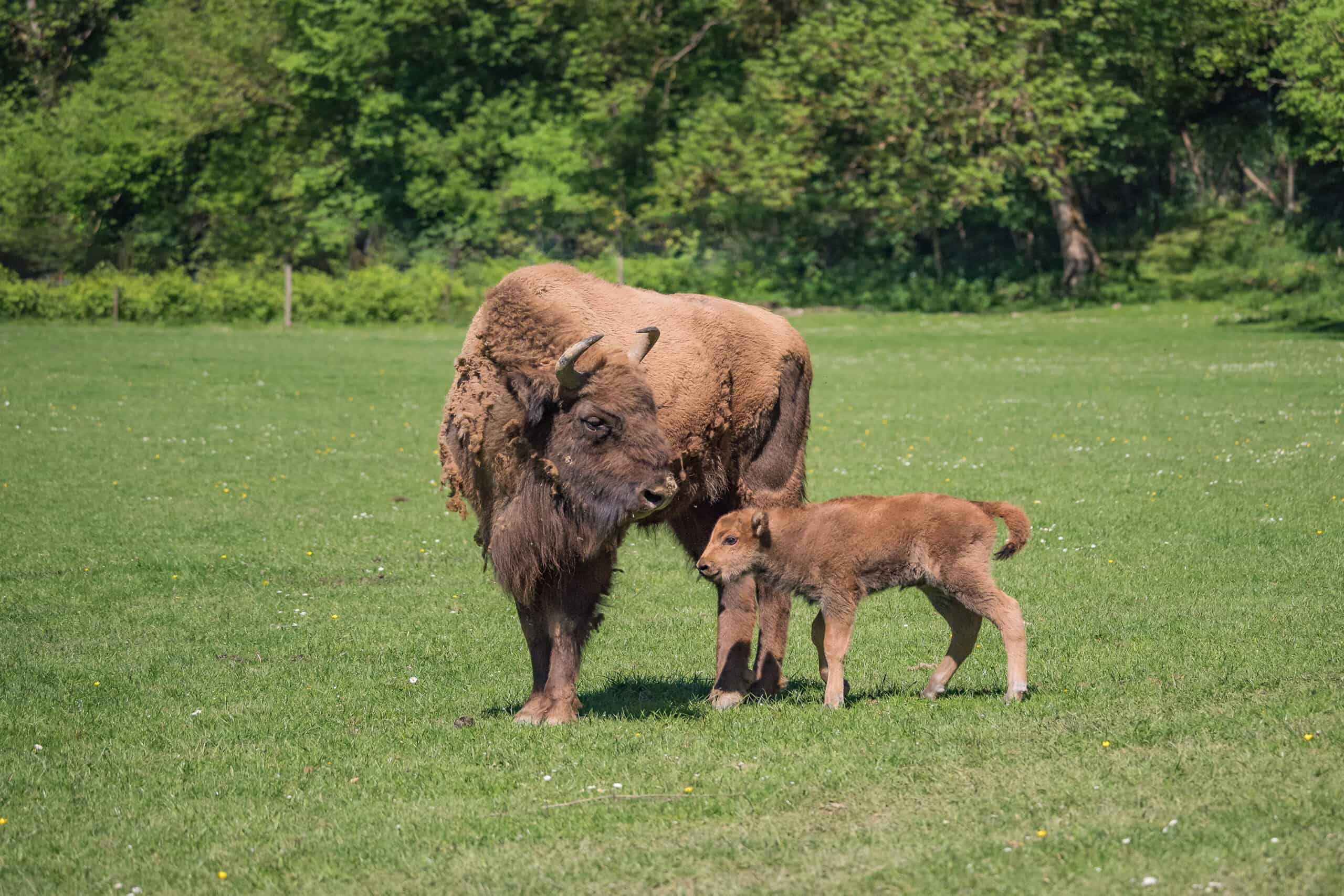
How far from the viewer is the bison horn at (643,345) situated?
29.3 feet

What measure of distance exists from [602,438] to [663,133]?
5002 centimetres

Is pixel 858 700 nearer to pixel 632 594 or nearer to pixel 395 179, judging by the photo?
pixel 632 594

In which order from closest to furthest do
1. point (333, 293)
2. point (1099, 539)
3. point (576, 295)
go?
point (576, 295) → point (1099, 539) → point (333, 293)

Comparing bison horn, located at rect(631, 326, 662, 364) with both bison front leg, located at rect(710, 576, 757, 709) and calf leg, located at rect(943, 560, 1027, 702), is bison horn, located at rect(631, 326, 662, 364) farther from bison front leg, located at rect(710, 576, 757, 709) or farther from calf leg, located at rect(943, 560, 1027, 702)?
calf leg, located at rect(943, 560, 1027, 702)

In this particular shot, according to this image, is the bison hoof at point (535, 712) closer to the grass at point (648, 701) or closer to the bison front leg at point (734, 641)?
the grass at point (648, 701)

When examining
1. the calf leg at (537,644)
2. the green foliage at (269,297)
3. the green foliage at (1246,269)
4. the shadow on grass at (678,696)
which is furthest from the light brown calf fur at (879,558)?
the green foliage at (269,297)

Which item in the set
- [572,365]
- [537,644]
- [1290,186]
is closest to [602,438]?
[572,365]

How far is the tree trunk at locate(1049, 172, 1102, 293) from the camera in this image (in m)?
49.5

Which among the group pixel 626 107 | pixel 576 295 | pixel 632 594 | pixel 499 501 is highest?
pixel 626 107

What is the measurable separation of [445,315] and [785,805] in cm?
4365

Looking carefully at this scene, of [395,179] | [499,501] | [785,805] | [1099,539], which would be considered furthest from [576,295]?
[395,179]

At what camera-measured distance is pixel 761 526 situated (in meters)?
8.95

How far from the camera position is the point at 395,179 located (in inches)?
2377

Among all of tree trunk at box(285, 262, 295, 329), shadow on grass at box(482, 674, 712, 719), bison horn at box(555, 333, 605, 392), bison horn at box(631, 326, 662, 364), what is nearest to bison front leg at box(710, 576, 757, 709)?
shadow on grass at box(482, 674, 712, 719)
